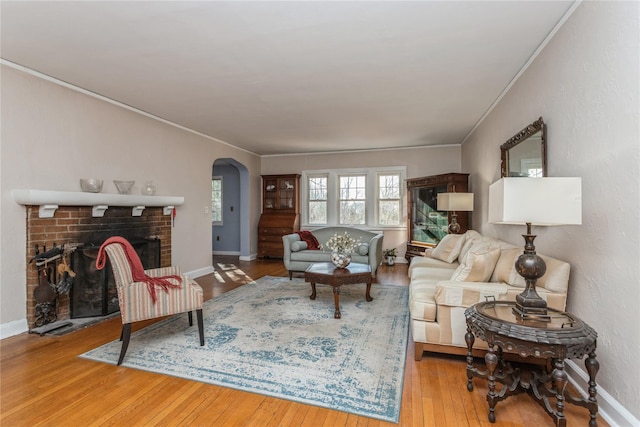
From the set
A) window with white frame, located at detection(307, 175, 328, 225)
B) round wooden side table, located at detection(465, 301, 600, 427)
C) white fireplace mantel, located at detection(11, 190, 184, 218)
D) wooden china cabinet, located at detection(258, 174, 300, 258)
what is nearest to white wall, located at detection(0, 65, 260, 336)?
white fireplace mantel, located at detection(11, 190, 184, 218)

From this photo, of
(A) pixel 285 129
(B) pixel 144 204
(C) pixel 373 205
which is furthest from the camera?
(C) pixel 373 205

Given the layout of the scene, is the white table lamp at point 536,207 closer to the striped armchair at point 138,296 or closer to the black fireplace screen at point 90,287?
the striped armchair at point 138,296

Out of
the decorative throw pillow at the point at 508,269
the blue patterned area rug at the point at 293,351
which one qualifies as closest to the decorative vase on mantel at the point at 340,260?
the blue patterned area rug at the point at 293,351

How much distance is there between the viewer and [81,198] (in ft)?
10.8

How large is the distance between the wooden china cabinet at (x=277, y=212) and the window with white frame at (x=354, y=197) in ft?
0.84

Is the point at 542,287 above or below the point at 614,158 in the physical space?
below

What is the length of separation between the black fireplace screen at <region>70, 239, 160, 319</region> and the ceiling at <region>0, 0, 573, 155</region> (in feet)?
6.03

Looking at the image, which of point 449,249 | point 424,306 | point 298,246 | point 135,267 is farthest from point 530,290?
point 298,246

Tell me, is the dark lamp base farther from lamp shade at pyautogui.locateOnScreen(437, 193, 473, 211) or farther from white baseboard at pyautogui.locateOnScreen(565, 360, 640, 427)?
lamp shade at pyautogui.locateOnScreen(437, 193, 473, 211)

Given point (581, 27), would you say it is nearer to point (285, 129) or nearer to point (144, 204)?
point (285, 129)

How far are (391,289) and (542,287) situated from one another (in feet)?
8.10

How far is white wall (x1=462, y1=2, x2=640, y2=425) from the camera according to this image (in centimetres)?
161

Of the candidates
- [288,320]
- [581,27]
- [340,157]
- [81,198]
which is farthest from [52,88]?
[340,157]

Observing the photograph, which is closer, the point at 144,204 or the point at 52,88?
the point at 52,88
